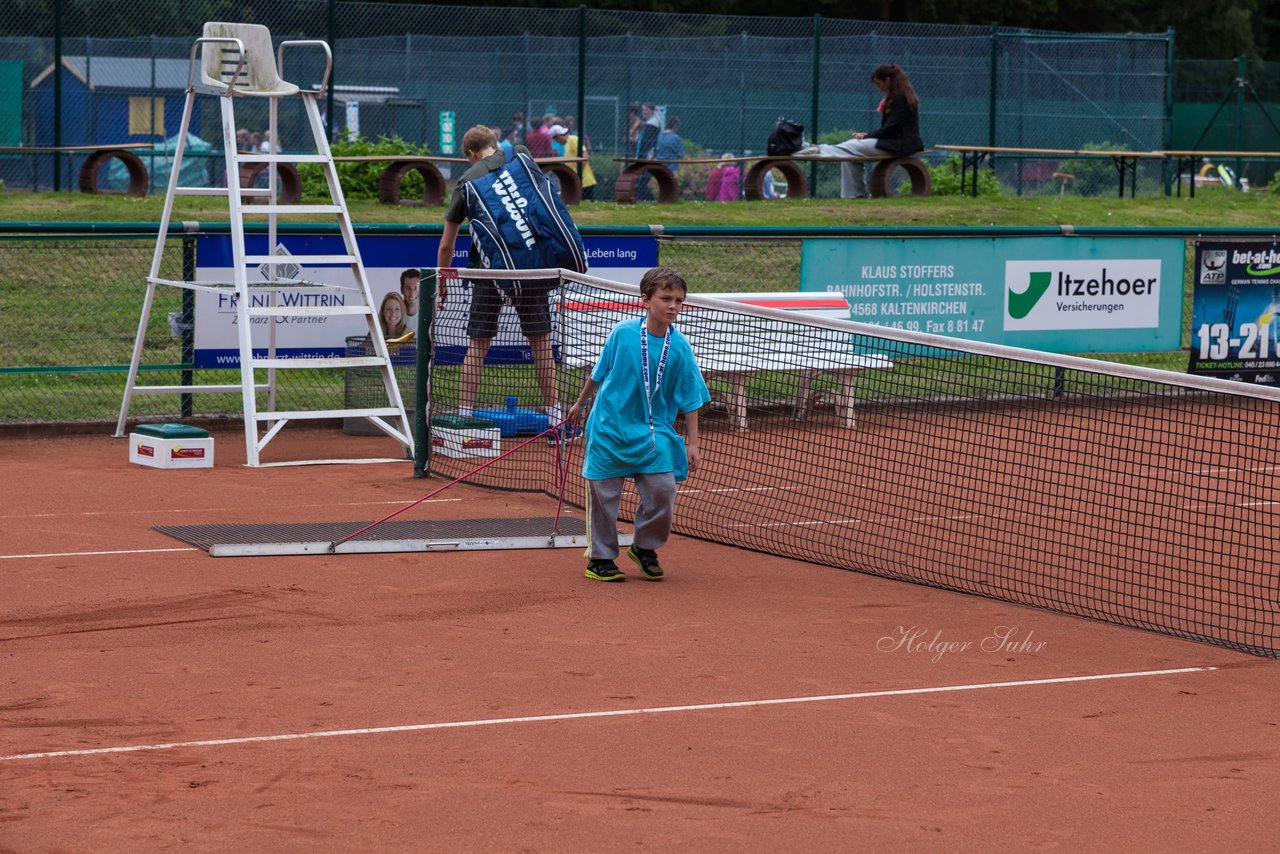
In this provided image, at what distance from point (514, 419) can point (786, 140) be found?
9391mm

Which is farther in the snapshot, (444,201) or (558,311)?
(444,201)

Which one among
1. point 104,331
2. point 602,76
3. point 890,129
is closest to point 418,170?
point 890,129

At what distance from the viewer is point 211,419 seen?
1290 cm

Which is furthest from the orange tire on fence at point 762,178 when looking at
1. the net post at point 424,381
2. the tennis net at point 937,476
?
the net post at point 424,381

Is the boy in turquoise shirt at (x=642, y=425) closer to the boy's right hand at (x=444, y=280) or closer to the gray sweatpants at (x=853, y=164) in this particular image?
the boy's right hand at (x=444, y=280)

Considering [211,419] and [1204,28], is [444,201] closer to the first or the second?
[211,419]

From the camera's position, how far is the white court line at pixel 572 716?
5488mm

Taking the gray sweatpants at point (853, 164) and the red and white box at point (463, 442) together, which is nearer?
the red and white box at point (463, 442)

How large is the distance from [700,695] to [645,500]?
82.9 inches

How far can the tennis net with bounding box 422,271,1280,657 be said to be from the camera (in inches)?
326

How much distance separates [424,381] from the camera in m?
11.2

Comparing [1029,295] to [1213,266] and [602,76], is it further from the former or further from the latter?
[602,76]

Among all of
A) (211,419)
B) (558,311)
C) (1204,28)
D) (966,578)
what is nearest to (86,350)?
(211,419)

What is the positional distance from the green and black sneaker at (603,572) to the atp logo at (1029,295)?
749 centimetres
